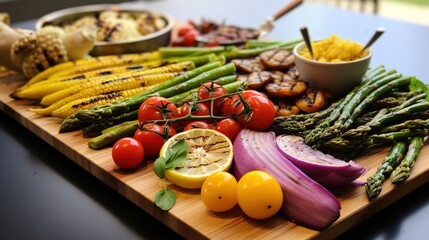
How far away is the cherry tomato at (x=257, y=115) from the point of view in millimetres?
2191

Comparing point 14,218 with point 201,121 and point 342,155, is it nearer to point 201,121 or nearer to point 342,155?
point 201,121

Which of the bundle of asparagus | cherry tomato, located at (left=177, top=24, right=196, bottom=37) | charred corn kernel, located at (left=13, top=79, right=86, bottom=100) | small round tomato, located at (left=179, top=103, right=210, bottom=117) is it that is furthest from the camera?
cherry tomato, located at (left=177, top=24, right=196, bottom=37)

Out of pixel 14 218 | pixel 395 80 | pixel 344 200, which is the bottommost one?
pixel 14 218

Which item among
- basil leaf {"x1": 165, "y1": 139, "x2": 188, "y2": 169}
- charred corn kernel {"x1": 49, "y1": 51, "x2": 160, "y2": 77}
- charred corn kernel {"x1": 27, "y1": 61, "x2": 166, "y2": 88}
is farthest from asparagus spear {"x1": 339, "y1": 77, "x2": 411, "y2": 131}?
charred corn kernel {"x1": 49, "y1": 51, "x2": 160, "y2": 77}

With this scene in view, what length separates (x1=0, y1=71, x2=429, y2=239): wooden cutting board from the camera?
1716mm

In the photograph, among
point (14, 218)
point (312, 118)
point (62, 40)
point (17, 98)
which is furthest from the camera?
point (62, 40)

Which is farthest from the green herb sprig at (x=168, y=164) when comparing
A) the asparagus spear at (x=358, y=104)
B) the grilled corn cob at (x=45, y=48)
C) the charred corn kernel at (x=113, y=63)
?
the grilled corn cob at (x=45, y=48)

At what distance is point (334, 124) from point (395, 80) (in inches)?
21.2

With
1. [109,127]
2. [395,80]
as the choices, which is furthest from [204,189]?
[395,80]

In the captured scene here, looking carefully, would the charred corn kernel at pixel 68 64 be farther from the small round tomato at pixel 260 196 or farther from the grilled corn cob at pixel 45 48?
the small round tomato at pixel 260 196

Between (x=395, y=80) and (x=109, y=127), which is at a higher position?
(x=395, y=80)

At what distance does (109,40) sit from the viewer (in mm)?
3271

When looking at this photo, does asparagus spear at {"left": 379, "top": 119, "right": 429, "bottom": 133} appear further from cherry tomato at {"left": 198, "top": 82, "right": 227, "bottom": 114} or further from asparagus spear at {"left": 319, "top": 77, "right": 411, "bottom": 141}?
cherry tomato at {"left": 198, "top": 82, "right": 227, "bottom": 114}

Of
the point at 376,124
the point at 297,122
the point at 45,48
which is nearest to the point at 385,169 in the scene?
the point at 376,124
